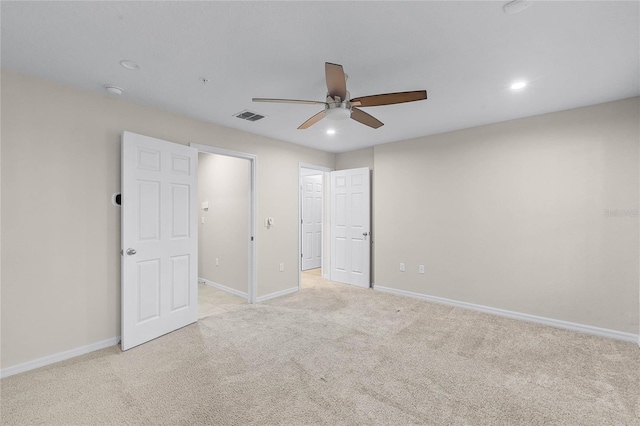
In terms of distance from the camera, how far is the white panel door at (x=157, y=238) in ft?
9.36

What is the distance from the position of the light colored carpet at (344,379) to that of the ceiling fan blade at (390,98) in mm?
2152

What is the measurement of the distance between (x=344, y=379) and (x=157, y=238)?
233cm

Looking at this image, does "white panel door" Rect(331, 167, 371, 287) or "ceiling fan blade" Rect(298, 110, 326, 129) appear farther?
"white panel door" Rect(331, 167, 371, 287)

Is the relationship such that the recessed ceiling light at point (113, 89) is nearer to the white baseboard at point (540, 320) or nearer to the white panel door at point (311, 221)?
the white panel door at point (311, 221)

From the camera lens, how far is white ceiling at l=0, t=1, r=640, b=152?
5.52 ft

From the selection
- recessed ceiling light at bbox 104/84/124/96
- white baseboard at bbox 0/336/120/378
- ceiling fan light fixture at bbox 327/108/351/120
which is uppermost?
recessed ceiling light at bbox 104/84/124/96

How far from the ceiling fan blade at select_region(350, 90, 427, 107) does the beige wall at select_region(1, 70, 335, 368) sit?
2.37m

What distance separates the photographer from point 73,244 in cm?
269

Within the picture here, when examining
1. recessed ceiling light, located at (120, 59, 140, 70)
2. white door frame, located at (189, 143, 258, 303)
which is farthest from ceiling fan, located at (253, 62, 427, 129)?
white door frame, located at (189, 143, 258, 303)

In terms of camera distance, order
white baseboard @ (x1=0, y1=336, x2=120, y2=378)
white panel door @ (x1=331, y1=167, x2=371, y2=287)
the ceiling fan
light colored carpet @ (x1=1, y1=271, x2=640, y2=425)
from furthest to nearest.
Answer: white panel door @ (x1=331, y1=167, x2=371, y2=287) < white baseboard @ (x1=0, y1=336, x2=120, y2=378) < the ceiling fan < light colored carpet @ (x1=1, y1=271, x2=640, y2=425)

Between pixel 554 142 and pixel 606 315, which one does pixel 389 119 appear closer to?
pixel 554 142

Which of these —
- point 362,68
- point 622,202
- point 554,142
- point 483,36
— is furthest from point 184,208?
point 622,202

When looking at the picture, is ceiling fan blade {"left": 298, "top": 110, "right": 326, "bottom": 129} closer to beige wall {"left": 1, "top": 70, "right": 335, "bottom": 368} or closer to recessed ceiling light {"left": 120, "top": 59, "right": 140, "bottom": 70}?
recessed ceiling light {"left": 120, "top": 59, "right": 140, "bottom": 70}

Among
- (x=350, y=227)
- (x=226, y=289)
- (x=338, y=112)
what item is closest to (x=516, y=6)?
(x=338, y=112)
